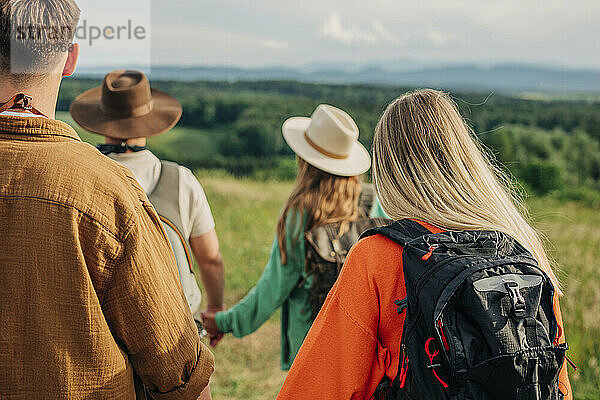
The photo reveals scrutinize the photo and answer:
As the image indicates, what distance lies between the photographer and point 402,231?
1.75m

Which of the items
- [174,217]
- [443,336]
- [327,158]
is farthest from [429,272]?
[327,158]

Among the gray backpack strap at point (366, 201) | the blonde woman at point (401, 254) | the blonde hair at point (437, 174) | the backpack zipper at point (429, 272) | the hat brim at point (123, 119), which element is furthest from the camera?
the gray backpack strap at point (366, 201)

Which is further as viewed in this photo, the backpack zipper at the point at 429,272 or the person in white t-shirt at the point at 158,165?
the person in white t-shirt at the point at 158,165

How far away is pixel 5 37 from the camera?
1.58m

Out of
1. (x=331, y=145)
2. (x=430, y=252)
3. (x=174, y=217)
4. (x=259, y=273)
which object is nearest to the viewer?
(x=430, y=252)

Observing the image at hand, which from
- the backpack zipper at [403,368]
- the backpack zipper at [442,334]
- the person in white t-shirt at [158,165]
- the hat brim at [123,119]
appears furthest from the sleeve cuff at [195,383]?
the hat brim at [123,119]

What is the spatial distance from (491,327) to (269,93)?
2703 cm

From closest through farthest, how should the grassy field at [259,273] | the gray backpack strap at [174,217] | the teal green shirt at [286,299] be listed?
the gray backpack strap at [174,217]
the teal green shirt at [286,299]
the grassy field at [259,273]

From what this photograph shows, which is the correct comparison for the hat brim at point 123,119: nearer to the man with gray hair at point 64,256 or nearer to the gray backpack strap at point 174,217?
the gray backpack strap at point 174,217

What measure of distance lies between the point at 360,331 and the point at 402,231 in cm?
32

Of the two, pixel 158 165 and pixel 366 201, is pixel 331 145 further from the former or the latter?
pixel 158 165

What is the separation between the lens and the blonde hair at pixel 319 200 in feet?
10.1

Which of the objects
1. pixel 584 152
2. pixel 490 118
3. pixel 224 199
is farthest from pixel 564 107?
pixel 224 199

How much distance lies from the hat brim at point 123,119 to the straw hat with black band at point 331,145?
72 cm
